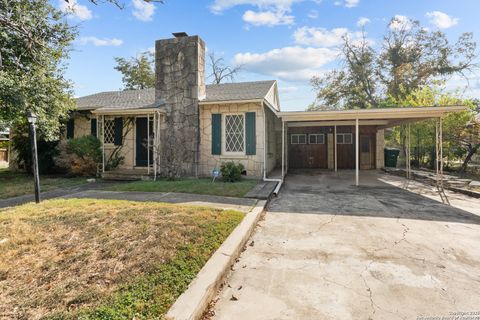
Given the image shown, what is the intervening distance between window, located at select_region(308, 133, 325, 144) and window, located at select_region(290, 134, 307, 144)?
0.89 ft

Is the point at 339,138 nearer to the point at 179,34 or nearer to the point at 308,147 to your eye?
the point at 308,147

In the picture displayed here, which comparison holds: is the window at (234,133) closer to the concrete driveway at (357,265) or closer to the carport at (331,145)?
the concrete driveway at (357,265)

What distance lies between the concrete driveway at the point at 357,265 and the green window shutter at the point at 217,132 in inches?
168

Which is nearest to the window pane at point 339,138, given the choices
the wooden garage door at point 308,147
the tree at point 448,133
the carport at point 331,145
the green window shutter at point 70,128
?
the carport at point 331,145

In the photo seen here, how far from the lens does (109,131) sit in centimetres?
1073

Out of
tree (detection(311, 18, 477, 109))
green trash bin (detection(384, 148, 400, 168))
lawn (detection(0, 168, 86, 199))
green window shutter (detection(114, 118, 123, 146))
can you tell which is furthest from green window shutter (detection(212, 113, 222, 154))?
tree (detection(311, 18, 477, 109))

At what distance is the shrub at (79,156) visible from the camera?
9.71 metres

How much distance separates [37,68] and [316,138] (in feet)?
40.8

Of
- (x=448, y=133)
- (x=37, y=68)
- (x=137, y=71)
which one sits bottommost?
(x=448, y=133)

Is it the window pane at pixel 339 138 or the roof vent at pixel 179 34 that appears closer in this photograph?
the roof vent at pixel 179 34

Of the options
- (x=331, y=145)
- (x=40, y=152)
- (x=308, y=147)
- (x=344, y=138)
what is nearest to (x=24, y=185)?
(x=40, y=152)

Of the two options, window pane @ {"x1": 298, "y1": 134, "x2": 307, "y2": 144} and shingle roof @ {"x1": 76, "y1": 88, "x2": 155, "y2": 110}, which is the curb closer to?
shingle roof @ {"x1": 76, "y1": 88, "x2": 155, "y2": 110}

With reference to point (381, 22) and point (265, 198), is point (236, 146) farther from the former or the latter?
point (381, 22)

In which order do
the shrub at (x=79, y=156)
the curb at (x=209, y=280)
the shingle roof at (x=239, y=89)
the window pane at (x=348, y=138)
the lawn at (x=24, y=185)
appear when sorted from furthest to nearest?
the window pane at (x=348, y=138), the shingle roof at (x=239, y=89), the shrub at (x=79, y=156), the lawn at (x=24, y=185), the curb at (x=209, y=280)
